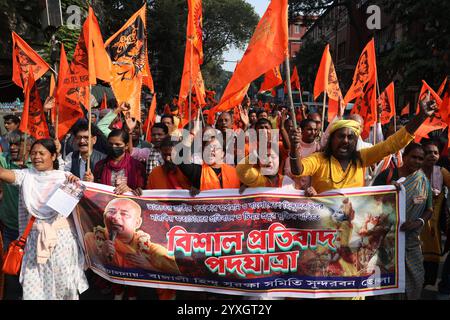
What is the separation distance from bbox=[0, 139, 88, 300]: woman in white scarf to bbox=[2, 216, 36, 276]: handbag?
0.11 ft

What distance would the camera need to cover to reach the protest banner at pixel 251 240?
363 centimetres

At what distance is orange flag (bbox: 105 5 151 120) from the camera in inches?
239

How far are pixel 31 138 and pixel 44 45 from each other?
10803mm

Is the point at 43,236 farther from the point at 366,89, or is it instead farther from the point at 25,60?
the point at 366,89

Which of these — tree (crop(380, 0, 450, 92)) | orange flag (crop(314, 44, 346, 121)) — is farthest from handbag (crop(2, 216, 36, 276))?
tree (crop(380, 0, 450, 92))

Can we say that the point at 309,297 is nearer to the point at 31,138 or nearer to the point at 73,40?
the point at 31,138

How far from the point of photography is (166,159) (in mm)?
4281

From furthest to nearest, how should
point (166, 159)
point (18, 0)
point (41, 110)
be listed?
point (18, 0) < point (41, 110) < point (166, 159)

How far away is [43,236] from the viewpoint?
3.61 meters

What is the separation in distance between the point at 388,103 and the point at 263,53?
206 inches

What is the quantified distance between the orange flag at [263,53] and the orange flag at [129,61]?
2.46 metres

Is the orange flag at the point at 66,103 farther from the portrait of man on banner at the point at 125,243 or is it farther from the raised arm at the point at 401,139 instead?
the raised arm at the point at 401,139

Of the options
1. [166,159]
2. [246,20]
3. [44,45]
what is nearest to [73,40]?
[44,45]

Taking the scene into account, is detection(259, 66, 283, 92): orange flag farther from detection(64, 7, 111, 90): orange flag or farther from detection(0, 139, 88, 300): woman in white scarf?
detection(0, 139, 88, 300): woman in white scarf
